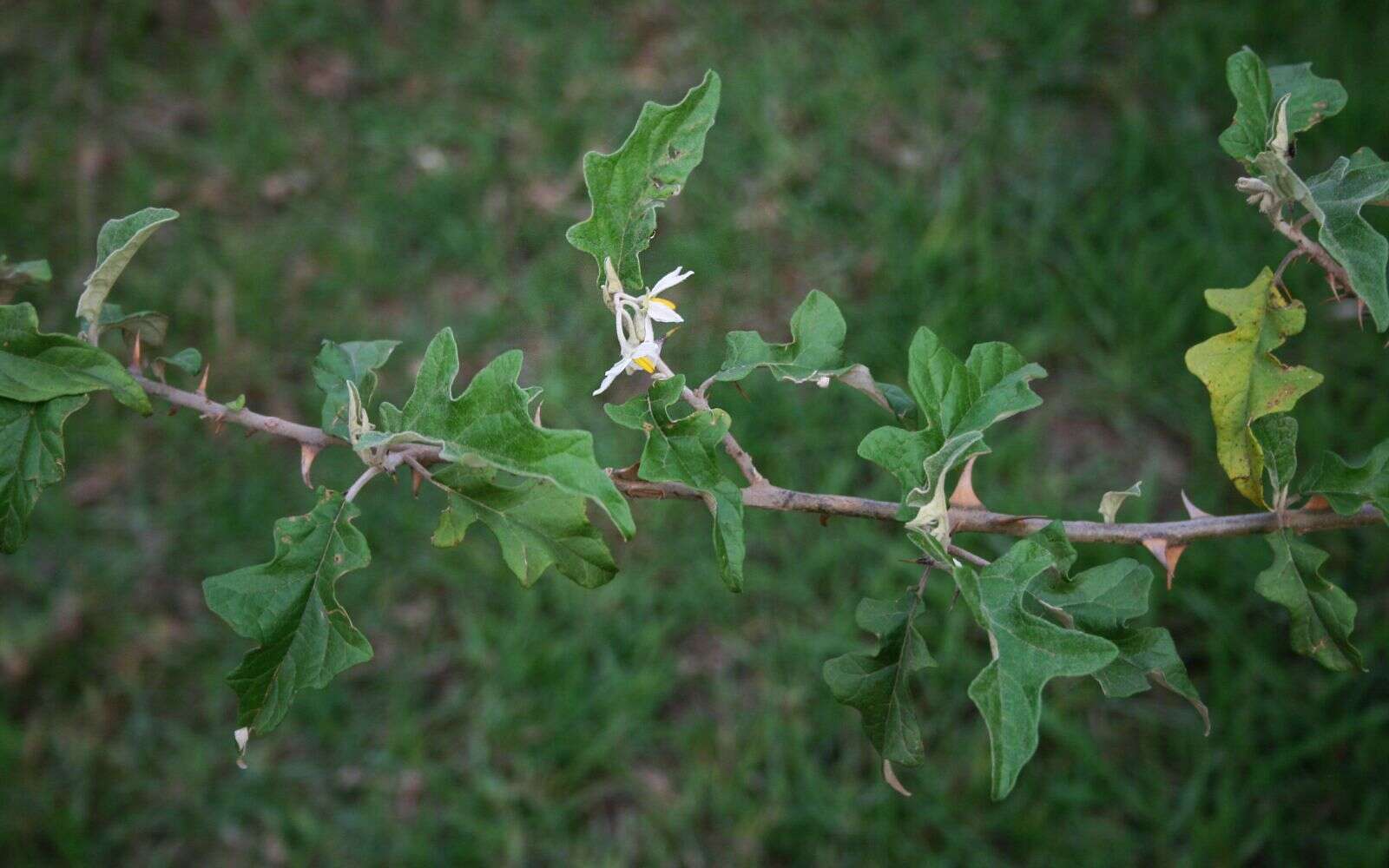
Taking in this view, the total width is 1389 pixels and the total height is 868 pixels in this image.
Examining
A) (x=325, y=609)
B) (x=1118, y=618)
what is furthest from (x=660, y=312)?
(x=1118, y=618)

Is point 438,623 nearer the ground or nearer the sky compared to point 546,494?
nearer the ground

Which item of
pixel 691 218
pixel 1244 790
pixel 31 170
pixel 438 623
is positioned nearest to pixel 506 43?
pixel 691 218

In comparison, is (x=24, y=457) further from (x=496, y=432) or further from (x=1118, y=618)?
(x=1118, y=618)

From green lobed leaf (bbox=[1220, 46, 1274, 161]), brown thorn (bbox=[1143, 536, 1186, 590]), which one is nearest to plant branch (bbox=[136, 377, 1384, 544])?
brown thorn (bbox=[1143, 536, 1186, 590])

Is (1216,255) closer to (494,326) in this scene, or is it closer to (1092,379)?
(1092,379)

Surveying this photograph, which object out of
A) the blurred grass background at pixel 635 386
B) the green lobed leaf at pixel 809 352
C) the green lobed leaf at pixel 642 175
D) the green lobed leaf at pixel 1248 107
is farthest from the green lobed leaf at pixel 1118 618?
the blurred grass background at pixel 635 386

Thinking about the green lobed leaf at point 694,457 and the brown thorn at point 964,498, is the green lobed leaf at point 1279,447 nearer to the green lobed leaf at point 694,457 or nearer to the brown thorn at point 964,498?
the brown thorn at point 964,498
